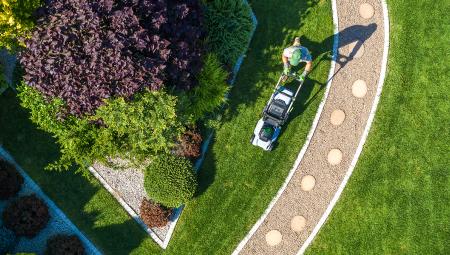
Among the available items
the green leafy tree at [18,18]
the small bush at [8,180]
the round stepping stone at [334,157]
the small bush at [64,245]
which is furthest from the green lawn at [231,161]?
the green leafy tree at [18,18]

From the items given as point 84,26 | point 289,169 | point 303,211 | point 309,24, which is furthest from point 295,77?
point 84,26

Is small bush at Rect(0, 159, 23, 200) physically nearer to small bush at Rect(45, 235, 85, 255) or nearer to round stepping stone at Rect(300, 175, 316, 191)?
small bush at Rect(45, 235, 85, 255)

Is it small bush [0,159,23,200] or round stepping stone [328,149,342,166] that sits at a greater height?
round stepping stone [328,149,342,166]

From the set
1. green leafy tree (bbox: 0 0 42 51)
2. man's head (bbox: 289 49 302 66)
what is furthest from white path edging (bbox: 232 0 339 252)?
green leafy tree (bbox: 0 0 42 51)

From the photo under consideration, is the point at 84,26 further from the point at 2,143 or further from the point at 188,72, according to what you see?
the point at 2,143

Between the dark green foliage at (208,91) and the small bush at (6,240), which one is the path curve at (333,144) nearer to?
the dark green foliage at (208,91)

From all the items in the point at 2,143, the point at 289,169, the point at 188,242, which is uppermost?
the point at 289,169
